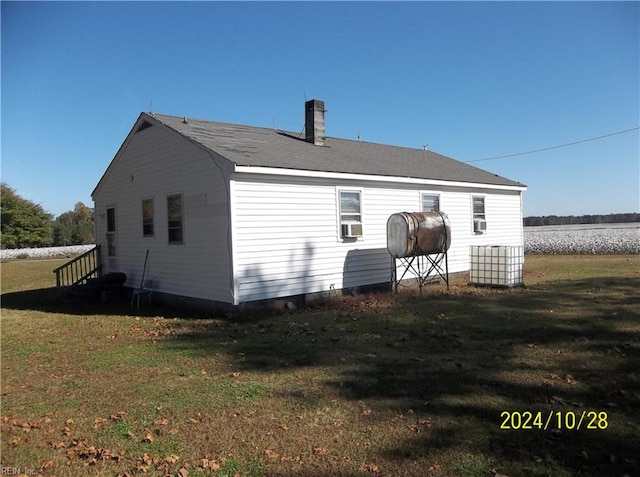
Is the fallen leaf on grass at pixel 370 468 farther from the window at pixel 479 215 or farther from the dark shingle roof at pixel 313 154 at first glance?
the window at pixel 479 215

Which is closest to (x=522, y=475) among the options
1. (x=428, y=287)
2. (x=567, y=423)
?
(x=567, y=423)

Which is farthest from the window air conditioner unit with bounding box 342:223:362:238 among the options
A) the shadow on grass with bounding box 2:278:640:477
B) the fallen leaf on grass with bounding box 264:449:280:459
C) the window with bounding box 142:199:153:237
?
the fallen leaf on grass with bounding box 264:449:280:459

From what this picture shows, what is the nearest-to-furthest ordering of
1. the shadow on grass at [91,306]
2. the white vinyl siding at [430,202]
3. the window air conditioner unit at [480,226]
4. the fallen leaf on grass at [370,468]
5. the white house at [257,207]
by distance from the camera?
the fallen leaf on grass at [370,468]
the white house at [257,207]
the shadow on grass at [91,306]
the white vinyl siding at [430,202]
the window air conditioner unit at [480,226]

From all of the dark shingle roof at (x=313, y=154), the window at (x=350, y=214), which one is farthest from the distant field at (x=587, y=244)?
the window at (x=350, y=214)

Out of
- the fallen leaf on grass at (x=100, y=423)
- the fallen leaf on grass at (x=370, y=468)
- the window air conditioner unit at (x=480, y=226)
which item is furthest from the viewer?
the window air conditioner unit at (x=480, y=226)

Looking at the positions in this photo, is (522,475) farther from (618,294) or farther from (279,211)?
(618,294)

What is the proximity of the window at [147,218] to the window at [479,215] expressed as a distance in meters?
10.4

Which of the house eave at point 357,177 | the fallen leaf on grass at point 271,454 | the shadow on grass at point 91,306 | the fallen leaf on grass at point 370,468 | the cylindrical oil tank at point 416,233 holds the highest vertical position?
the house eave at point 357,177

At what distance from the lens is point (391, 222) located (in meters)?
12.3

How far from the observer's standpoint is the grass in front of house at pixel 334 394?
12.1ft

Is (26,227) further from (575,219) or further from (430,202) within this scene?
(575,219)

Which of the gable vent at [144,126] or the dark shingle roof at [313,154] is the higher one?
the gable vent at [144,126]

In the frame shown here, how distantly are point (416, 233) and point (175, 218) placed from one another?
6.14 meters

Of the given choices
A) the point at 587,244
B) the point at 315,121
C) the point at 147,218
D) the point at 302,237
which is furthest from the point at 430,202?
the point at 587,244
